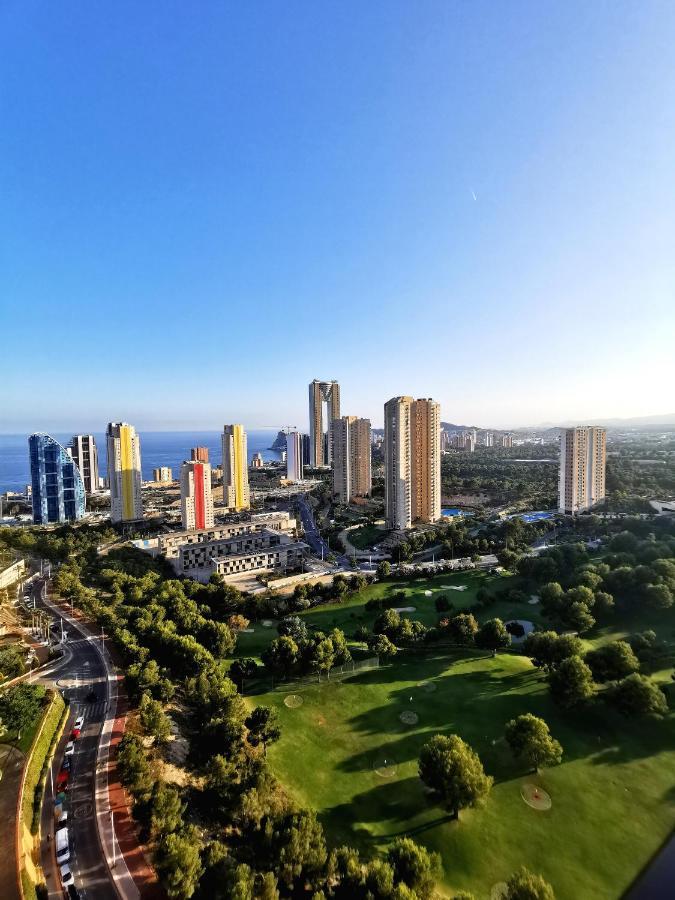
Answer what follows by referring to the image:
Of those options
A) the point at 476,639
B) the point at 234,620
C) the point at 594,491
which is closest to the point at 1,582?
the point at 234,620

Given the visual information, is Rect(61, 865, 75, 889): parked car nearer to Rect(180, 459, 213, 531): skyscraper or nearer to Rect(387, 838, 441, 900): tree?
Rect(387, 838, 441, 900): tree

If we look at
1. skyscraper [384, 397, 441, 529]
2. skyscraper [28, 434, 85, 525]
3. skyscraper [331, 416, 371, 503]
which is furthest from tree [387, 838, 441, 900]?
skyscraper [28, 434, 85, 525]

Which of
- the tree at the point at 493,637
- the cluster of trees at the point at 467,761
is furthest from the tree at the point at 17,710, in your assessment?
the tree at the point at 493,637

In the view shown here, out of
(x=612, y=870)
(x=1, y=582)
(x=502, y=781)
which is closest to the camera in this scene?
(x=612, y=870)

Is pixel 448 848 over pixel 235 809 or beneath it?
beneath

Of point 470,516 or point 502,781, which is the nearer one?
point 502,781

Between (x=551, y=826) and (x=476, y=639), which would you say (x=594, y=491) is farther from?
(x=551, y=826)

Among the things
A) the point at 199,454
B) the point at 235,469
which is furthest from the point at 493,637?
the point at 199,454

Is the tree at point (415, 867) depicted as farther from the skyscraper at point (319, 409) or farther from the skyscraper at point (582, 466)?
the skyscraper at point (319, 409)
